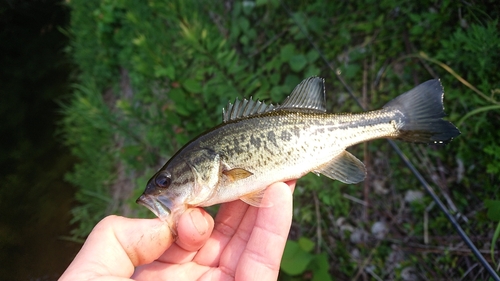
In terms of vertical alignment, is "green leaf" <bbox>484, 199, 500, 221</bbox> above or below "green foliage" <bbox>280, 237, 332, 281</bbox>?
above

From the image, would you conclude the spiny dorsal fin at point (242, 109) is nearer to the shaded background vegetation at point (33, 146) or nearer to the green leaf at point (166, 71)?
the green leaf at point (166, 71)

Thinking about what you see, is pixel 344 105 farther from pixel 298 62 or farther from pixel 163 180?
pixel 163 180

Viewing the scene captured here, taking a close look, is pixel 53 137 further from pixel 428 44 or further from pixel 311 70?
pixel 428 44

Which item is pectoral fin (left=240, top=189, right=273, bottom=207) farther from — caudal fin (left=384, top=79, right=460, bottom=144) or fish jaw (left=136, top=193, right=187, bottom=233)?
caudal fin (left=384, top=79, right=460, bottom=144)

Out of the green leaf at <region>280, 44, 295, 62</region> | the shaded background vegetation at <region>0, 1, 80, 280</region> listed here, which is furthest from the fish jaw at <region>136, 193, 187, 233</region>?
the shaded background vegetation at <region>0, 1, 80, 280</region>

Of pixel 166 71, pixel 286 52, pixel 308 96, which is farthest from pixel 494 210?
pixel 166 71

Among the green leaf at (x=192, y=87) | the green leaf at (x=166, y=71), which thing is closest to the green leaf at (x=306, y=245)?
the green leaf at (x=192, y=87)

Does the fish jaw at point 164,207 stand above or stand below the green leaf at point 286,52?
below
